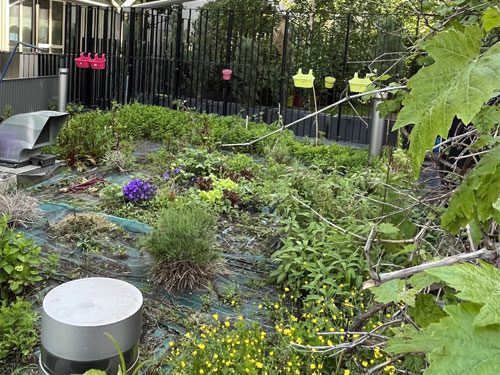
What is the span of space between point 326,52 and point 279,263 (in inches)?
333

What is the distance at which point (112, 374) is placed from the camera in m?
2.53

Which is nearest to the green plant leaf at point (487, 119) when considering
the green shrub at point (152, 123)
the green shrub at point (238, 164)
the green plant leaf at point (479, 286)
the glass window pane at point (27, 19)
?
the green plant leaf at point (479, 286)

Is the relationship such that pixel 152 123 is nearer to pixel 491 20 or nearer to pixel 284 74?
pixel 284 74

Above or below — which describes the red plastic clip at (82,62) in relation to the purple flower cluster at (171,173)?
above

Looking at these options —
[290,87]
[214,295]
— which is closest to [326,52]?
[290,87]

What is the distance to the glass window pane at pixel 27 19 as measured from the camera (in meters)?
12.8

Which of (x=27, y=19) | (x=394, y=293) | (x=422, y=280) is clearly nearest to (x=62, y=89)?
(x=27, y=19)

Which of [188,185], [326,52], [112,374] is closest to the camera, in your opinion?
[112,374]

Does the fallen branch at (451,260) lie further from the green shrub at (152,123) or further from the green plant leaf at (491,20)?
the green shrub at (152,123)

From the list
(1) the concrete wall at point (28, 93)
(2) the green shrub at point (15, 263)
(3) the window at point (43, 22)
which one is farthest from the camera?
(3) the window at point (43, 22)

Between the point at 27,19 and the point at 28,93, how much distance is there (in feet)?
11.1

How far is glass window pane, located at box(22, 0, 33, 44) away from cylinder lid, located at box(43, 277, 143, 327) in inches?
450

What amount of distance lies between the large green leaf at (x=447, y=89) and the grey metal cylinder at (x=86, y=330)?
6.22 ft

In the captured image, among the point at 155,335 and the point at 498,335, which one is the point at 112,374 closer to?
the point at 155,335
